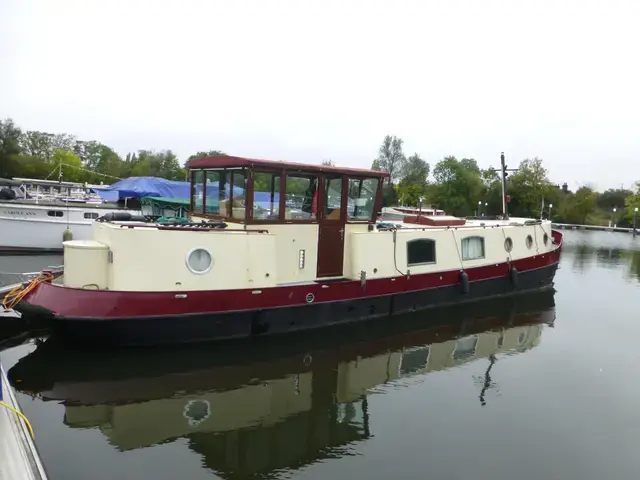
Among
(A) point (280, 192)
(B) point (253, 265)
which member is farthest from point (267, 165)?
(B) point (253, 265)

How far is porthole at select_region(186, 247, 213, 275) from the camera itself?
27.1ft

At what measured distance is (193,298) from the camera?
8211 mm

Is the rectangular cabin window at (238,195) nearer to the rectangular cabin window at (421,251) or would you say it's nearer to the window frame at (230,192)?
the window frame at (230,192)

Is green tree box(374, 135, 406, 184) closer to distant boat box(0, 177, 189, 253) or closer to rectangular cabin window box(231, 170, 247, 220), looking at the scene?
distant boat box(0, 177, 189, 253)

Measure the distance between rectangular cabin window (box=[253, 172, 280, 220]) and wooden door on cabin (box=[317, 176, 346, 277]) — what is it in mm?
916

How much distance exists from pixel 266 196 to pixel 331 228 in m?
1.52

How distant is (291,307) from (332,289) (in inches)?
37.1

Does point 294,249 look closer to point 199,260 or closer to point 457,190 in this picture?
point 199,260

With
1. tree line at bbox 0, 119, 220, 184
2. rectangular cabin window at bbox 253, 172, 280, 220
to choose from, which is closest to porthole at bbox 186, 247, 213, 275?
rectangular cabin window at bbox 253, 172, 280, 220

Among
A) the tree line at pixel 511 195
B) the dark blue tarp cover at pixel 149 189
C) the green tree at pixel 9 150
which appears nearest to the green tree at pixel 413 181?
the tree line at pixel 511 195

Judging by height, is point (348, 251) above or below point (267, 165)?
below

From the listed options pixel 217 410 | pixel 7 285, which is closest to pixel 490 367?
pixel 217 410

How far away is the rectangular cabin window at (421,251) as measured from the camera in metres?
11.2

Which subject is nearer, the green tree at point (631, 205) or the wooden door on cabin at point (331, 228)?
the wooden door on cabin at point (331, 228)
